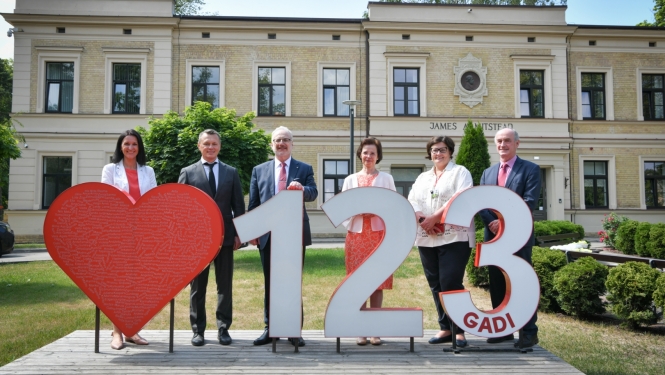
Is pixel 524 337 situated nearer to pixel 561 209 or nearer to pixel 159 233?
pixel 159 233

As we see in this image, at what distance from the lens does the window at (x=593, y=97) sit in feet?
68.1

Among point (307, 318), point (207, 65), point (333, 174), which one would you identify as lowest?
point (307, 318)

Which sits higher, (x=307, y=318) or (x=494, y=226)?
(x=494, y=226)

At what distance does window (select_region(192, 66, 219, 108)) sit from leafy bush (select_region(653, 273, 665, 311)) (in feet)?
56.4

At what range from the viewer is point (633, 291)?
5617 millimetres

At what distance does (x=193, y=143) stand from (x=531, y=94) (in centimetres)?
1512

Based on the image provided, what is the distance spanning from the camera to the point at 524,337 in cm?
405

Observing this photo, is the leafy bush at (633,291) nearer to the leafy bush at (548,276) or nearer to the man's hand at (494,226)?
the leafy bush at (548,276)

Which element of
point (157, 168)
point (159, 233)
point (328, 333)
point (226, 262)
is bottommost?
point (328, 333)

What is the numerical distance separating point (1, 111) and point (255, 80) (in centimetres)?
2340

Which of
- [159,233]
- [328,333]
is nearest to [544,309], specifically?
[328,333]

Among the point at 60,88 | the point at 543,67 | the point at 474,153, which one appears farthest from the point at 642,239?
the point at 60,88

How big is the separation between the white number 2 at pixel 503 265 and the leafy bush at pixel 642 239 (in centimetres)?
794

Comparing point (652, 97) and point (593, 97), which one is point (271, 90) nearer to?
point (593, 97)
